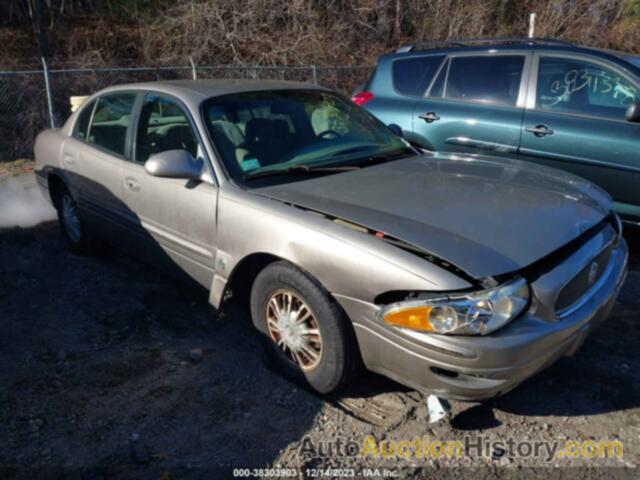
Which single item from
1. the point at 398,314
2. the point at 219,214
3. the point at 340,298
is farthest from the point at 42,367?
the point at 398,314

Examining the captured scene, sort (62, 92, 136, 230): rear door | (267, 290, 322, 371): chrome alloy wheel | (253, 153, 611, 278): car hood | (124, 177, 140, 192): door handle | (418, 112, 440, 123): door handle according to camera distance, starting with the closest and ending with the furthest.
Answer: (253, 153, 611, 278): car hood < (267, 290, 322, 371): chrome alloy wheel < (124, 177, 140, 192): door handle < (62, 92, 136, 230): rear door < (418, 112, 440, 123): door handle

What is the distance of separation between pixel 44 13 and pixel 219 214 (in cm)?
1399

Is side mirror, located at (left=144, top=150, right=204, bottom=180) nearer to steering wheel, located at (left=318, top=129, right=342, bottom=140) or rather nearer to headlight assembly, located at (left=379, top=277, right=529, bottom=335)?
steering wheel, located at (left=318, top=129, right=342, bottom=140)

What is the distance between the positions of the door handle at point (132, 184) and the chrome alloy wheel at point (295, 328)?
149cm

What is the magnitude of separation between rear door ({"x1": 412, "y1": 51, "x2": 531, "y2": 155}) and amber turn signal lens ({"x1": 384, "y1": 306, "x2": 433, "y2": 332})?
3.23 m

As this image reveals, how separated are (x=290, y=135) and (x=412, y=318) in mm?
1757

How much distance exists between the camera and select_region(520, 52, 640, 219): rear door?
15.4 ft

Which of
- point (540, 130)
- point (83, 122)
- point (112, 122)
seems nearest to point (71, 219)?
point (83, 122)

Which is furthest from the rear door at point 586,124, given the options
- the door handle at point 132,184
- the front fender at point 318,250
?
the door handle at point 132,184

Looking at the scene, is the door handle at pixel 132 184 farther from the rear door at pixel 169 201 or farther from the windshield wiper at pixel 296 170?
the windshield wiper at pixel 296 170

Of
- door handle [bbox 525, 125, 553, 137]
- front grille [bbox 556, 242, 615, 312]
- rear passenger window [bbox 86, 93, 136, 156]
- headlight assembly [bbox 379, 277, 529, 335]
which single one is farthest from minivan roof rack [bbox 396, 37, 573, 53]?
headlight assembly [bbox 379, 277, 529, 335]

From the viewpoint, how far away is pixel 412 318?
8.29 feet

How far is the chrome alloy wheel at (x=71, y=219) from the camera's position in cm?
512

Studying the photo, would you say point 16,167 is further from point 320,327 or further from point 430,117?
point 320,327
